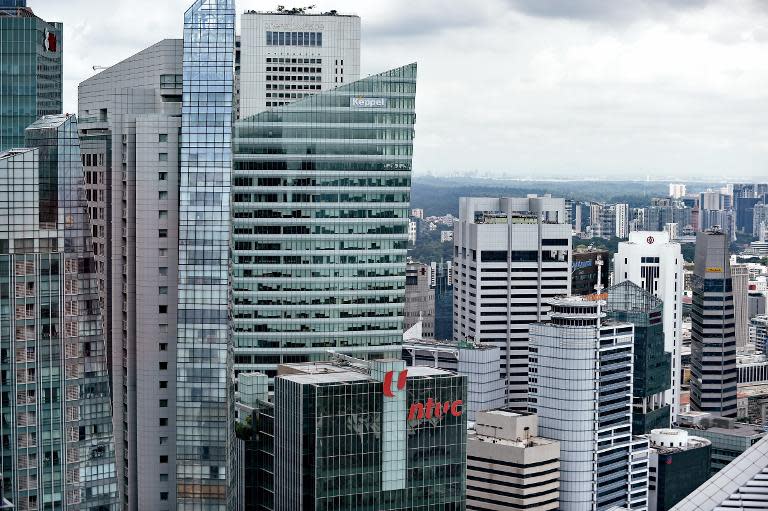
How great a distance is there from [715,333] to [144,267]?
99.2 metres

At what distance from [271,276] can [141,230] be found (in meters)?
17.4

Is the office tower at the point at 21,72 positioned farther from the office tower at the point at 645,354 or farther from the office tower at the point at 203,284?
the office tower at the point at 645,354

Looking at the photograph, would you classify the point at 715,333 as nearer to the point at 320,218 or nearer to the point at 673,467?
the point at 673,467

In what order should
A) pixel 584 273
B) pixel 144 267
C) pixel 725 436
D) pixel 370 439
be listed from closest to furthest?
1. pixel 370 439
2. pixel 144 267
3. pixel 725 436
4. pixel 584 273

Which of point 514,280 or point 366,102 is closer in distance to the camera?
point 366,102

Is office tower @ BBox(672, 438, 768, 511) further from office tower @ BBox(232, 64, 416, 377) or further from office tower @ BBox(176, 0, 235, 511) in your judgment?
office tower @ BBox(232, 64, 416, 377)

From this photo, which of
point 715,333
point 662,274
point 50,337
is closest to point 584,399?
point 50,337

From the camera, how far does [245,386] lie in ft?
254

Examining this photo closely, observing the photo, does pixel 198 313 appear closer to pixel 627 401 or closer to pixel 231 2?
pixel 231 2

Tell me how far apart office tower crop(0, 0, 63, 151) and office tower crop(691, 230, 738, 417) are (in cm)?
9001

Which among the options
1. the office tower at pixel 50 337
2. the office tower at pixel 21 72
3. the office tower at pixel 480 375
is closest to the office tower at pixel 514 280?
the office tower at pixel 480 375

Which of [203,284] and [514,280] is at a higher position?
[203,284]

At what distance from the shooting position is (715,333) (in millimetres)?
156125

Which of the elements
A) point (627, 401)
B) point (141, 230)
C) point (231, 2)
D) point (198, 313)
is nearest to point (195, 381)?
point (198, 313)
